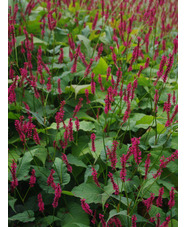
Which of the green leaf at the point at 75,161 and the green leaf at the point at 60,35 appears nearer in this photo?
the green leaf at the point at 75,161

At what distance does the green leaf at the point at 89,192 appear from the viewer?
1.21 metres

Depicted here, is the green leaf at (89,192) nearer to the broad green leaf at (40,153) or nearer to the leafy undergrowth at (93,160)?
the leafy undergrowth at (93,160)

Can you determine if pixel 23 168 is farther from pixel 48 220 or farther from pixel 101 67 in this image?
pixel 101 67

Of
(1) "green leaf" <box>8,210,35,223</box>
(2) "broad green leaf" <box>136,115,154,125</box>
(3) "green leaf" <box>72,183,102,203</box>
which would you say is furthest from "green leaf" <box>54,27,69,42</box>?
(1) "green leaf" <box>8,210,35,223</box>

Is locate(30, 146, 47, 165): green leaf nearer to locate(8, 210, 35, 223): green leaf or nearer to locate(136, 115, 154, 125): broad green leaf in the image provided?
locate(8, 210, 35, 223): green leaf

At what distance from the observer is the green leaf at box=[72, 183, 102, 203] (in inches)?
47.6

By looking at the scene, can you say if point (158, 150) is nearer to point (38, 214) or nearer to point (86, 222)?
point (86, 222)

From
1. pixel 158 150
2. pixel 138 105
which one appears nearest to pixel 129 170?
pixel 158 150

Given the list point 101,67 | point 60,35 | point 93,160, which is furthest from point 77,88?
point 60,35

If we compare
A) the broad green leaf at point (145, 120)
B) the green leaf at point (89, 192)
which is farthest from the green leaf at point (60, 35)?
the green leaf at point (89, 192)

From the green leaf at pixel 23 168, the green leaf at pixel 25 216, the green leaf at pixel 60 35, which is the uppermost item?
the green leaf at pixel 60 35

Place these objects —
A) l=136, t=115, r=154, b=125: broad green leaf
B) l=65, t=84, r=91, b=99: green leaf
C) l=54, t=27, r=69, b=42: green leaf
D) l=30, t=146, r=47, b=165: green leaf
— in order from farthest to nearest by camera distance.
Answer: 1. l=54, t=27, r=69, b=42: green leaf
2. l=65, t=84, r=91, b=99: green leaf
3. l=136, t=115, r=154, b=125: broad green leaf
4. l=30, t=146, r=47, b=165: green leaf
